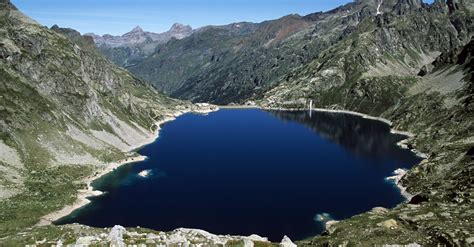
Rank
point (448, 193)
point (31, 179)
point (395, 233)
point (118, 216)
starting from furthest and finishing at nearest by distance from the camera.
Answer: point (31, 179)
point (118, 216)
point (448, 193)
point (395, 233)

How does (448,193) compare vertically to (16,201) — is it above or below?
above

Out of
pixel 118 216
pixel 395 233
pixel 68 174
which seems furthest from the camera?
pixel 68 174

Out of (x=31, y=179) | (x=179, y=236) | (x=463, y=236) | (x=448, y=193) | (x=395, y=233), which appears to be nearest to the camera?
(x=179, y=236)

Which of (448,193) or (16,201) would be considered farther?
(16,201)

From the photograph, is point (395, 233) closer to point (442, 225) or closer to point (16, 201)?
point (442, 225)

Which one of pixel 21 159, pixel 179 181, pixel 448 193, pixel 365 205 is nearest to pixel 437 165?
pixel 365 205

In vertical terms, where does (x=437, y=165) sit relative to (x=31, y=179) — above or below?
above

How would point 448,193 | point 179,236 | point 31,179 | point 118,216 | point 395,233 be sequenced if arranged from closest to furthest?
point 179,236 → point 395,233 → point 448,193 → point 118,216 → point 31,179

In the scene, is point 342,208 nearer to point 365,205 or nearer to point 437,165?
point 365,205

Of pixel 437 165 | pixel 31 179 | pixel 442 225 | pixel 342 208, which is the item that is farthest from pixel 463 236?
pixel 31 179

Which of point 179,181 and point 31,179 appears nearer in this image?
point 31,179
